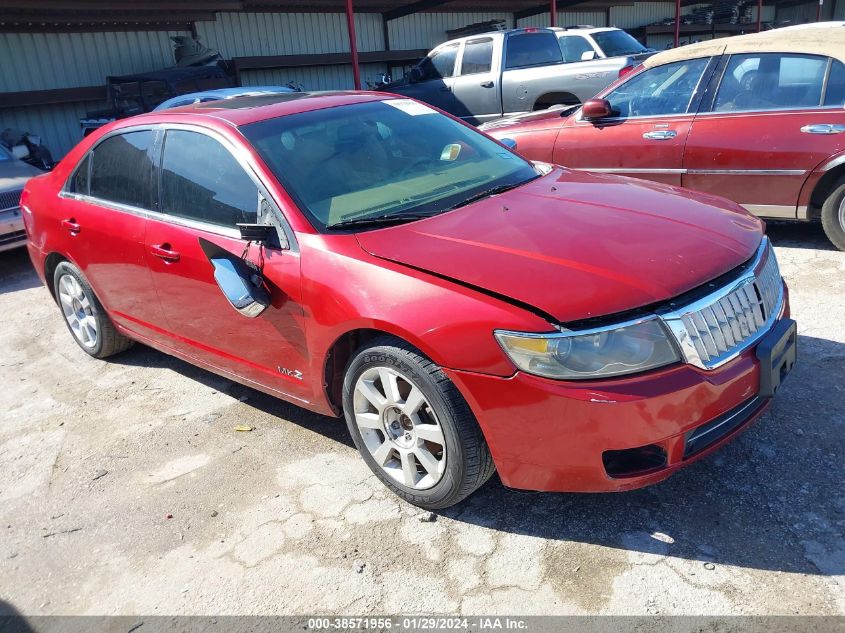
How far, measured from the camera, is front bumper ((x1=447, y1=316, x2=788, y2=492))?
2332 mm

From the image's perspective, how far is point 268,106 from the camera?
372 centimetres

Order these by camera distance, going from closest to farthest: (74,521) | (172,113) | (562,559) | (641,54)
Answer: (562,559) → (74,521) → (172,113) → (641,54)

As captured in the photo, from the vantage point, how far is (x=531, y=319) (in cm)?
238

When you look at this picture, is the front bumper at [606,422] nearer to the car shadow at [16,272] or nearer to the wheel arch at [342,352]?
the wheel arch at [342,352]

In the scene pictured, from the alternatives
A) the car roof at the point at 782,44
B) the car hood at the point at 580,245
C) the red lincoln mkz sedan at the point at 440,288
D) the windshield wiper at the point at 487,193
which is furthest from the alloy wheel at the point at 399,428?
the car roof at the point at 782,44

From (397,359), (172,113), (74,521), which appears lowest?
(74,521)

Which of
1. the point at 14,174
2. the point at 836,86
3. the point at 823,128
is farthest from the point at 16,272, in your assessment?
the point at 836,86

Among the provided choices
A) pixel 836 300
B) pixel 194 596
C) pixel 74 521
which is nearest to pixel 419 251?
pixel 194 596

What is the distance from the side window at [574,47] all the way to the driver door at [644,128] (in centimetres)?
449

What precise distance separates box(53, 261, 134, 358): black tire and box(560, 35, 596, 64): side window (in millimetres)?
7943

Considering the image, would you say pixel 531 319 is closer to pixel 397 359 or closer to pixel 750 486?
pixel 397 359

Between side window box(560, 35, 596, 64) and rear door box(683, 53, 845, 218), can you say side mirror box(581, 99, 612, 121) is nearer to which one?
rear door box(683, 53, 845, 218)

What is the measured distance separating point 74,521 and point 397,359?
1.73m

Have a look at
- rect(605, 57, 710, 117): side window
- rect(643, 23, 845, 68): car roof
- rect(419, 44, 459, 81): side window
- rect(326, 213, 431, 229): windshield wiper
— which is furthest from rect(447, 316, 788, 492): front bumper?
rect(419, 44, 459, 81): side window
